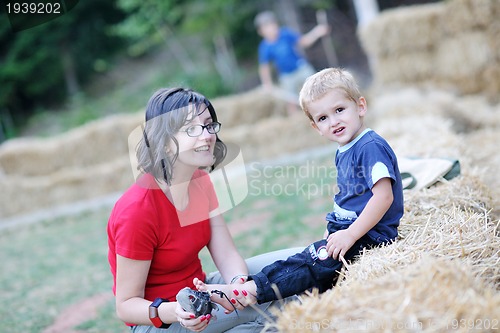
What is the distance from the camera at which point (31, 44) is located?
15.3m

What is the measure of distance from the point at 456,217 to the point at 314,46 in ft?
45.5

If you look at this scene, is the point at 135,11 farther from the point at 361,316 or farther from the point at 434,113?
the point at 361,316

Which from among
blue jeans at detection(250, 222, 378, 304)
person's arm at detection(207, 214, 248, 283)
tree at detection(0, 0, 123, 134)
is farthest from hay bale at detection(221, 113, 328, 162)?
tree at detection(0, 0, 123, 134)

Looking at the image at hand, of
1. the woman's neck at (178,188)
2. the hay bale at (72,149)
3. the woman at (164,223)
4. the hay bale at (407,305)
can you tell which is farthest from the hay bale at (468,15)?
the hay bale at (407,305)

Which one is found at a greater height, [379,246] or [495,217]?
[379,246]

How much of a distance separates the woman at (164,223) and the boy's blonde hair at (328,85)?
0.44 metres

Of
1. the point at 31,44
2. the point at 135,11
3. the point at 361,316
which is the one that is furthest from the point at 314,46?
the point at 361,316

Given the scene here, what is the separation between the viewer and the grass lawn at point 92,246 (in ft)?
13.5

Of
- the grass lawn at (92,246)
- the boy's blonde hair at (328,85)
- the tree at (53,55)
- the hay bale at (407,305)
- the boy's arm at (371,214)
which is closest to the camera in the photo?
the hay bale at (407,305)

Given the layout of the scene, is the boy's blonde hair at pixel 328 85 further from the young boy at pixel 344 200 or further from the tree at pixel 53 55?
the tree at pixel 53 55

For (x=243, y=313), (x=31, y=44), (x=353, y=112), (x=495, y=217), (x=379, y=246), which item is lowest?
(x=495, y=217)

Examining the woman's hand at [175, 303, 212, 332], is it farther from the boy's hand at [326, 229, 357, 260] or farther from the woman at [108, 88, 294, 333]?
the boy's hand at [326, 229, 357, 260]

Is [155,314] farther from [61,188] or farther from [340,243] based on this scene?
[61,188]

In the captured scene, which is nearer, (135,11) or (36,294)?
(36,294)
